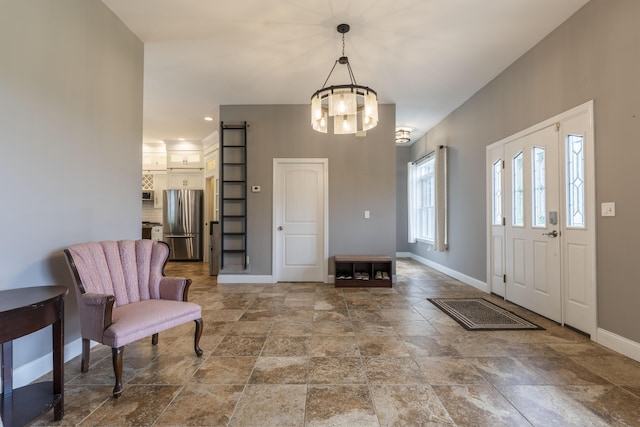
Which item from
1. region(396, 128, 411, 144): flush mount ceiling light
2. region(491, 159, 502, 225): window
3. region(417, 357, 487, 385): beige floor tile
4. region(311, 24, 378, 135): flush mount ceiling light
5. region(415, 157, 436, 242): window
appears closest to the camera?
region(417, 357, 487, 385): beige floor tile

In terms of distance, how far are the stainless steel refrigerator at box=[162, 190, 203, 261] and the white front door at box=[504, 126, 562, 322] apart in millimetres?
6422

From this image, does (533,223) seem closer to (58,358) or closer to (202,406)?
(202,406)

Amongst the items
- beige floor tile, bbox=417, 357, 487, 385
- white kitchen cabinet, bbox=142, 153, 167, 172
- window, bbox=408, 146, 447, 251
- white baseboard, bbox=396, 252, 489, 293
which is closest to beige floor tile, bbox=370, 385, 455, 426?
beige floor tile, bbox=417, 357, 487, 385

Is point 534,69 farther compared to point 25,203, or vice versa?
point 534,69

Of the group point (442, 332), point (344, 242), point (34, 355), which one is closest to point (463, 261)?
point (344, 242)

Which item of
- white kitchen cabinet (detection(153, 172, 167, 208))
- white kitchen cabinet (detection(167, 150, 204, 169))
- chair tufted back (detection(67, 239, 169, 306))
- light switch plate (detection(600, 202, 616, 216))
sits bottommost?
chair tufted back (detection(67, 239, 169, 306))

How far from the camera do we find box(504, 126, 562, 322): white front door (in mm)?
2924

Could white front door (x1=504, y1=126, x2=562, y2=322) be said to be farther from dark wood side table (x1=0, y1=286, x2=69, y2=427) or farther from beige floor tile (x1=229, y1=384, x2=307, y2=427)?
dark wood side table (x1=0, y1=286, x2=69, y2=427)

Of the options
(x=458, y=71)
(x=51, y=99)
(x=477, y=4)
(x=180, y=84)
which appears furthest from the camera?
(x=180, y=84)

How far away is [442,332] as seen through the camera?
8.68 ft

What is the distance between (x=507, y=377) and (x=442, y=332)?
0.76 metres

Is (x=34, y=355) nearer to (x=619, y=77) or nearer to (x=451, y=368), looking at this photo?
(x=451, y=368)

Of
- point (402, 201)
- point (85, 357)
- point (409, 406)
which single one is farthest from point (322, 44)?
point (402, 201)

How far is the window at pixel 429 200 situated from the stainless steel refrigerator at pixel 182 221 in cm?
536
